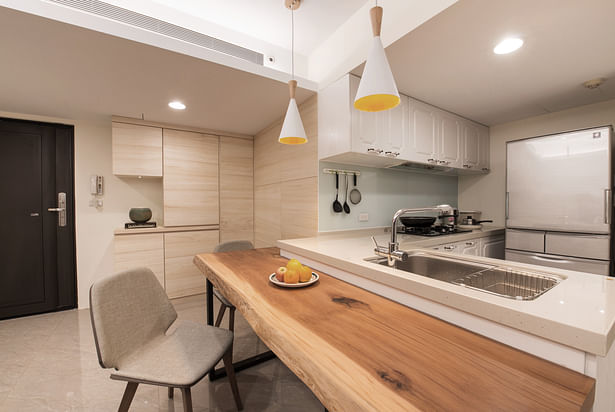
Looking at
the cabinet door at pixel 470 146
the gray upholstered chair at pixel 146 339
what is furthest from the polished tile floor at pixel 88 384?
the cabinet door at pixel 470 146

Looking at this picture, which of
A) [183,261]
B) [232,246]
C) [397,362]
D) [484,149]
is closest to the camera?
[397,362]

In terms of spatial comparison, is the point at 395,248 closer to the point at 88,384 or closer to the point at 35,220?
the point at 88,384

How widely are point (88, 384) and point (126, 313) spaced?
0.98m

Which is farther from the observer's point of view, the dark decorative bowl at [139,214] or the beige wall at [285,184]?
the dark decorative bowl at [139,214]

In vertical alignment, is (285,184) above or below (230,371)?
above

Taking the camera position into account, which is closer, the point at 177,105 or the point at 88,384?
the point at 88,384

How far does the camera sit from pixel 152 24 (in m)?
1.60

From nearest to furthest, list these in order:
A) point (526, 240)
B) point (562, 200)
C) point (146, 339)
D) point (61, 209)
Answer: point (146, 339) < point (562, 200) < point (526, 240) < point (61, 209)

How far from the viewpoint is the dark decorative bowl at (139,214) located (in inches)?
112

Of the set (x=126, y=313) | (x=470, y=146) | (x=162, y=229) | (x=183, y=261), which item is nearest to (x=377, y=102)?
(x=126, y=313)

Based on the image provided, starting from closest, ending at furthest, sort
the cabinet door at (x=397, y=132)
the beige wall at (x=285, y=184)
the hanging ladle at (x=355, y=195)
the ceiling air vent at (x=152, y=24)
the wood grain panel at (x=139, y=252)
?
the ceiling air vent at (x=152, y=24) → the cabinet door at (x=397, y=132) → the beige wall at (x=285, y=184) → the hanging ladle at (x=355, y=195) → the wood grain panel at (x=139, y=252)

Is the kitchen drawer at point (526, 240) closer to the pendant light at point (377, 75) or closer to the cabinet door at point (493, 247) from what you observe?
the cabinet door at point (493, 247)

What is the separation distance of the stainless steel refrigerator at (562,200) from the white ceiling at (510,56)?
46 centimetres

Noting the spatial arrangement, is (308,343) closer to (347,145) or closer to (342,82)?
(347,145)
